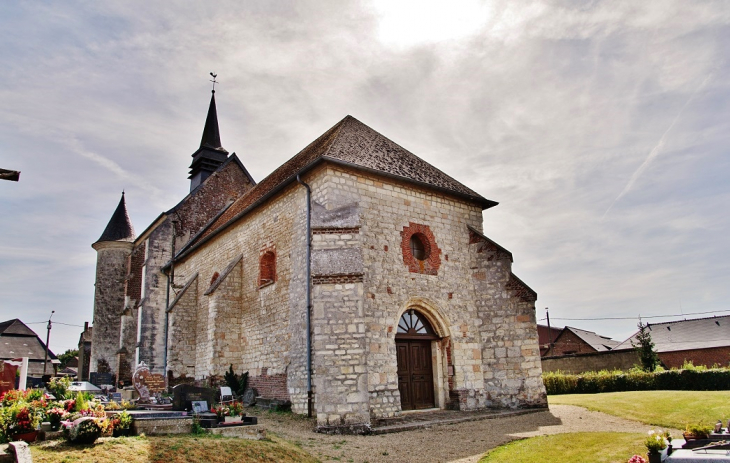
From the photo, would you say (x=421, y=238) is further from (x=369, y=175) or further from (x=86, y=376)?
(x=86, y=376)

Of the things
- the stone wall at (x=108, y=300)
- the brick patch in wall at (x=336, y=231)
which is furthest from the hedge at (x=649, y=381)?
the stone wall at (x=108, y=300)

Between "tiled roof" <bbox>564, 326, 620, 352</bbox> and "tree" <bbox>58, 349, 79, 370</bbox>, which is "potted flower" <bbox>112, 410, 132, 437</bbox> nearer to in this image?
"tiled roof" <bbox>564, 326, 620, 352</bbox>

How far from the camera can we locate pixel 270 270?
15852 mm

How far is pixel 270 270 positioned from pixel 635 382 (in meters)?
15.2

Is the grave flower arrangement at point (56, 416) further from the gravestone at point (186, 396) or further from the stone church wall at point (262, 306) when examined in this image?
the stone church wall at point (262, 306)

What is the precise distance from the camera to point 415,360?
1391cm

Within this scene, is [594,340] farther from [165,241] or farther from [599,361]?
[165,241]

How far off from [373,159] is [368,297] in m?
4.26

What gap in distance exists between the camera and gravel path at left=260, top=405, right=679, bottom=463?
347 inches

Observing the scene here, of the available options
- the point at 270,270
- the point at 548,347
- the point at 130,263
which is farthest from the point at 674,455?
the point at 548,347

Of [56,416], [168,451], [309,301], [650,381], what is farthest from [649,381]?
[56,416]

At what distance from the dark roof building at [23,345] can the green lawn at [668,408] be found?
40029 millimetres

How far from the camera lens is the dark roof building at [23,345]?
1522 inches

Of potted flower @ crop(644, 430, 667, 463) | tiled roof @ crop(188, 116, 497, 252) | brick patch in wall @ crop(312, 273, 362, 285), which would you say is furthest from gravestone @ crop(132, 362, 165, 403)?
potted flower @ crop(644, 430, 667, 463)
